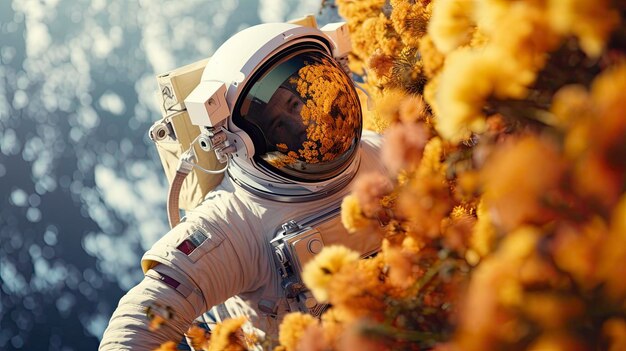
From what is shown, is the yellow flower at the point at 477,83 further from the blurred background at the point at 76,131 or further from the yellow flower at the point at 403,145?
the blurred background at the point at 76,131

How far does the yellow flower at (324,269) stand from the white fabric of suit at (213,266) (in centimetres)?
51

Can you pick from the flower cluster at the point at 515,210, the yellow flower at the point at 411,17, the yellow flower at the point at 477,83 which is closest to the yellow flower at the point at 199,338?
the flower cluster at the point at 515,210

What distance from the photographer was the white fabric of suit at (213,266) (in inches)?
37.7

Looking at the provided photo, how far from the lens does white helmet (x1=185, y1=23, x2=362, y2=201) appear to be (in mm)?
1042

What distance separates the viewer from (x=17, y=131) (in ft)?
5.80

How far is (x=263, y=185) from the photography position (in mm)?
1111

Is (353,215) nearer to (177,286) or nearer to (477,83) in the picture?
(477,83)

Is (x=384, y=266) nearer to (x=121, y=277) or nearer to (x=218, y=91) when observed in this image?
(x=218, y=91)

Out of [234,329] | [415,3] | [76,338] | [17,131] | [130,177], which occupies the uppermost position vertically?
[415,3]

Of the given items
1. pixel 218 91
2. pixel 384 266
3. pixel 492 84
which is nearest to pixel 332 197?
pixel 218 91

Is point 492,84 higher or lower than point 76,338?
higher

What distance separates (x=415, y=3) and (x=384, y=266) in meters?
0.59

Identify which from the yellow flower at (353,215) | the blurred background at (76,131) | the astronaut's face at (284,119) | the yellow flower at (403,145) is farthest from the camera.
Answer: the blurred background at (76,131)

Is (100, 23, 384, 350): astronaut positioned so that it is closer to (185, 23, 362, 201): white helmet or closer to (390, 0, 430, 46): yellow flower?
(185, 23, 362, 201): white helmet
